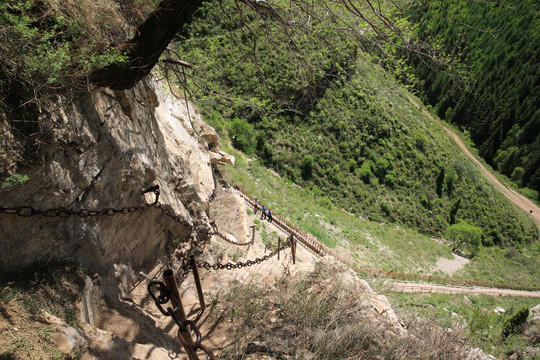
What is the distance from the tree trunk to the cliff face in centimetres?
40

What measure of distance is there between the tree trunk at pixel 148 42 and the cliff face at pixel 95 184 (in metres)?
0.40

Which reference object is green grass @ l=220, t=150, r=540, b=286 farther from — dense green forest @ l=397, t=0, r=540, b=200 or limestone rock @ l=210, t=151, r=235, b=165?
dense green forest @ l=397, t=0, r=540, b=200

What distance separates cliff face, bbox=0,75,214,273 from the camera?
3115 millimetres

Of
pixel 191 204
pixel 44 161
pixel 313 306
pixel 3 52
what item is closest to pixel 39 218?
pixel 44 161

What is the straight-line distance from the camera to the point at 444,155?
36.2 metres

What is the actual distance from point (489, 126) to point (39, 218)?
88.7m

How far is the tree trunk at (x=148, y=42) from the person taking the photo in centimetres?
347

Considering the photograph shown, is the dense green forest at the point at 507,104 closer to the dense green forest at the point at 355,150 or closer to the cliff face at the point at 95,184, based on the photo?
the dense green forest at the point at 355,150

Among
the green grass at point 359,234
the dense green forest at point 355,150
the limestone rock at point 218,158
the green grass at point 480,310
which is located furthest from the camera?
the dense green forest at point 355,150

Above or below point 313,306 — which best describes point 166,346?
below

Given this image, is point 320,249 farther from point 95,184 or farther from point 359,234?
point 95,184

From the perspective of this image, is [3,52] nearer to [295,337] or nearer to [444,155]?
[295,337]

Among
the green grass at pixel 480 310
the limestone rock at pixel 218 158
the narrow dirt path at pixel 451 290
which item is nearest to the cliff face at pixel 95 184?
the limestone rock at pixel 218 158

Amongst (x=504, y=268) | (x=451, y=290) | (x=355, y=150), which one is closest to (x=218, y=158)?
(x=451, y=290)
